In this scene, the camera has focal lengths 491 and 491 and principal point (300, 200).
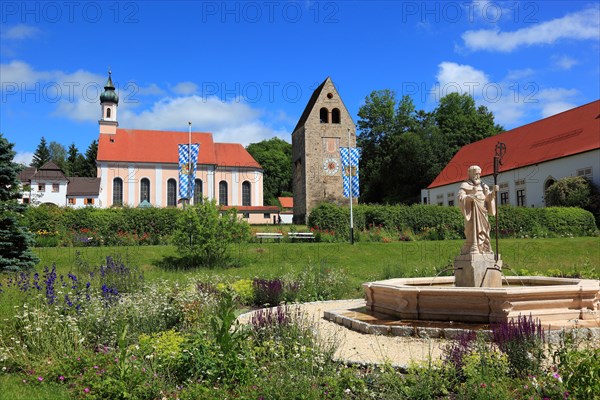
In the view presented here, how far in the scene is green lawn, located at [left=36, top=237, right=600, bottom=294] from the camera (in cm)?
1827

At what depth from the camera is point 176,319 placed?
29.2 feet

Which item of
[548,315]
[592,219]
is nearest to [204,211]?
[548,315]

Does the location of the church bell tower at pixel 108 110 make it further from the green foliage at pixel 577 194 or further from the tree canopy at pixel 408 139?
the green foliage at pixel 577 194

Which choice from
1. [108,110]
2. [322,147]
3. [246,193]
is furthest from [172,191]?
[322,147]

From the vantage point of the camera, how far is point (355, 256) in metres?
22.2

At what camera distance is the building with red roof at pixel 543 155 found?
35.0 metres

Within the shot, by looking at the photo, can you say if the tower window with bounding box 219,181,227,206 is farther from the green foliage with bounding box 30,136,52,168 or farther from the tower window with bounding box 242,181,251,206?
the green foliage with bounding box 30,136,52,168

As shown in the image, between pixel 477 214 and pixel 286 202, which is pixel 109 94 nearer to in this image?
pixel 286 202

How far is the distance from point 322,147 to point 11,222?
3149cm

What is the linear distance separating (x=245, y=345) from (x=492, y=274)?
569 cm

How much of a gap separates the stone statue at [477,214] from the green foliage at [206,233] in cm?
1144

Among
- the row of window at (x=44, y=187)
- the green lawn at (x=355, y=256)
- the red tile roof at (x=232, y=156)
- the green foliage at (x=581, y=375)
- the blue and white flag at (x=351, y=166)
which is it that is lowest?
the green foliage at (x=581, y=375)

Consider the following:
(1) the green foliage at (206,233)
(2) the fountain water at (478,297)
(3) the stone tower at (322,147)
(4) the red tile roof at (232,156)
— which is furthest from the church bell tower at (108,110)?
→ (2) the fountain water at (478,297)

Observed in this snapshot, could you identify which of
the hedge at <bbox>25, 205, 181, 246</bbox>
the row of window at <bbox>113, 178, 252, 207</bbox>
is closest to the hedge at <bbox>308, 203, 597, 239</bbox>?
the hedge at <bbox>25, 205, 181, 246</bbox>
